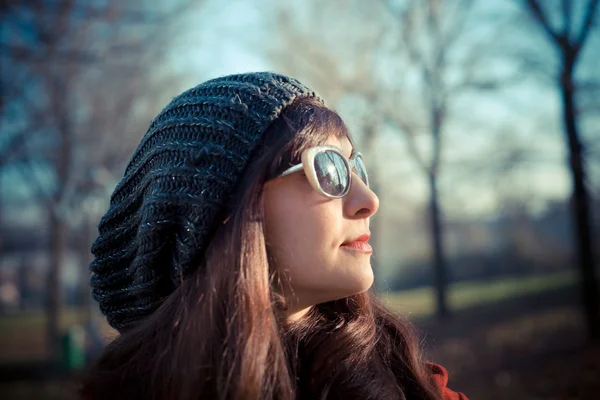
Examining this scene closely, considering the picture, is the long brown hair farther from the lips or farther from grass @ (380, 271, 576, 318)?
grass @ (380, 271, 576, 318)

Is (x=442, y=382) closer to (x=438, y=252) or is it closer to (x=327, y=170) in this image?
(x=327, y=170)

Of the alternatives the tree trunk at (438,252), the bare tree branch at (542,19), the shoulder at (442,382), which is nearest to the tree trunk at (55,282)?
the tree trunk at (438,252)

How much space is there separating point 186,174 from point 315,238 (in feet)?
1.78

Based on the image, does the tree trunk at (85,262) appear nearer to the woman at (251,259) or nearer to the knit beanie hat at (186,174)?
the knit beanie hat at (186,174)

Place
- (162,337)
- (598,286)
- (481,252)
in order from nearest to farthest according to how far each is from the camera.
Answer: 1. (162,337)
2. (598,286)
3. (481,252)

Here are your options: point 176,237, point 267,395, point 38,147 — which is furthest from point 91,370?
point 38,147

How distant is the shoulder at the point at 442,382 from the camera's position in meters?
1.90

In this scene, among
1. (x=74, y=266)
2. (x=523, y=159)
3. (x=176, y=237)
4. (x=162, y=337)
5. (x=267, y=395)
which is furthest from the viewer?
(x=74, y=266)

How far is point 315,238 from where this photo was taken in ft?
5.34

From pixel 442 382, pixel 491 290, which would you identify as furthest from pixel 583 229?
pixel 442 382

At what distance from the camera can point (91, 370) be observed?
170 cm

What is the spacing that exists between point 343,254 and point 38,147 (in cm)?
1182

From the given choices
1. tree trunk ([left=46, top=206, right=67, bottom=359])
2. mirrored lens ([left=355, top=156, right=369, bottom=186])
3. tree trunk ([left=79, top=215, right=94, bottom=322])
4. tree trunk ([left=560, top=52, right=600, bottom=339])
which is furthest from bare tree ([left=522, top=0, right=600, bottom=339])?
tree trunk ([left=79, top=215, right=94, bottom=322])

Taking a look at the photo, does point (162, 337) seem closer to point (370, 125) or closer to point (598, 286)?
point (598, 286)
